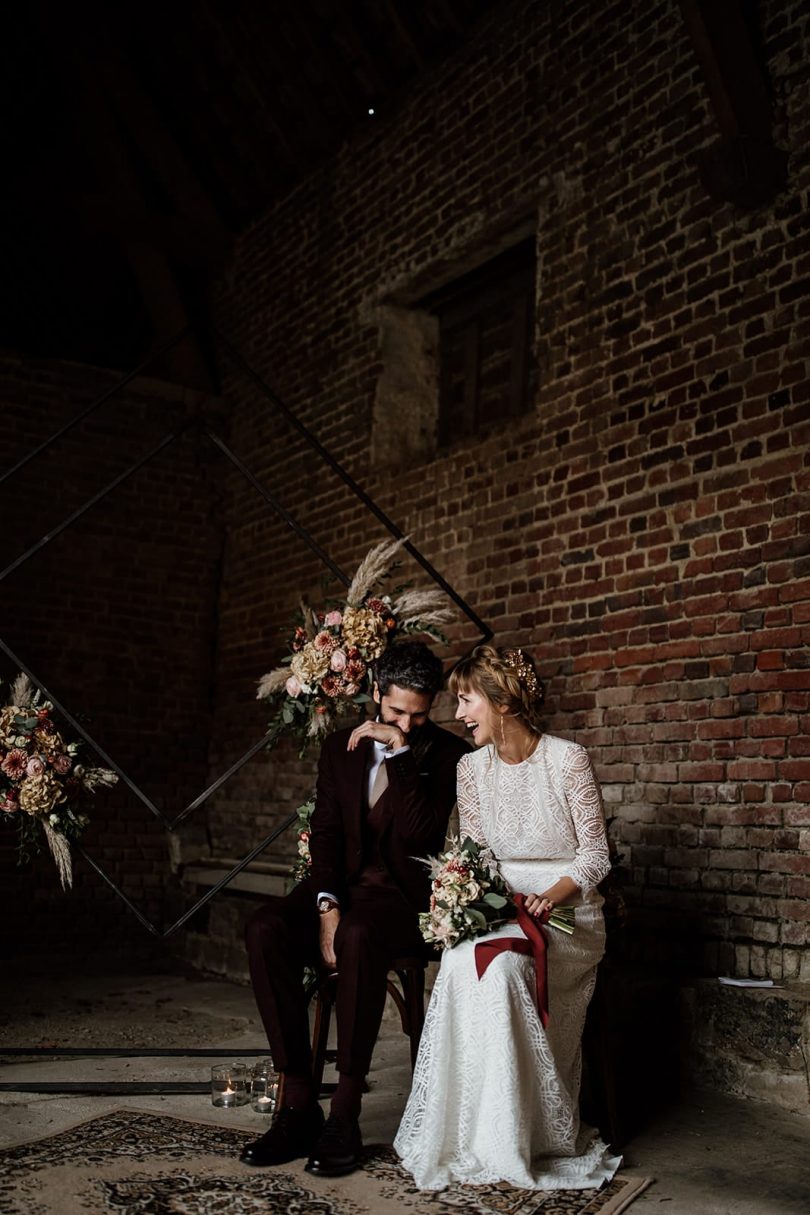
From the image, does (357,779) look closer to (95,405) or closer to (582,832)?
(582,832)

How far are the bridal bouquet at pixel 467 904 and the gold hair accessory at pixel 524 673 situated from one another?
50 cm

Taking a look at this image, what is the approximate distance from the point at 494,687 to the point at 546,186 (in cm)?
303

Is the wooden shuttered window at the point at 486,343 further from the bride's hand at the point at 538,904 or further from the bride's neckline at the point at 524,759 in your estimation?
the bride's hand at the point at 538,904

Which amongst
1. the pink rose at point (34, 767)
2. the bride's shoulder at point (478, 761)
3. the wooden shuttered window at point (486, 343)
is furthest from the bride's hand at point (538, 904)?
the wooden shuttered window at point (486, 343)

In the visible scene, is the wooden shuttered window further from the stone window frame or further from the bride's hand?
the bride's hand

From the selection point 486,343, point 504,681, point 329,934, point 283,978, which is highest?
point 486,343

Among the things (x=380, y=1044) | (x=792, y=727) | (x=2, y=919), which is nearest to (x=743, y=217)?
(x=792, y=727)

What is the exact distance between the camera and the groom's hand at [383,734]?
3607 millimetres

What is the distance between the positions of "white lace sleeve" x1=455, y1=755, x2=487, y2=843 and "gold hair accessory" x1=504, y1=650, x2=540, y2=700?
0.31m

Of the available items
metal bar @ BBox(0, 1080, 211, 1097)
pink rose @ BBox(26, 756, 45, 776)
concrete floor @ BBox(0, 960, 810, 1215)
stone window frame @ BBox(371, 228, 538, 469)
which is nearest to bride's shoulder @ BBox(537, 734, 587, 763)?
concrete floor @ BBox(0, 960, 810, 1215)

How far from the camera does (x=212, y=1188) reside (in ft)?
9.43

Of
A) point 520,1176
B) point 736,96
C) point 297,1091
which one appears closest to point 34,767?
point 297,1091

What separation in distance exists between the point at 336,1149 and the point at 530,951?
2.32 ft

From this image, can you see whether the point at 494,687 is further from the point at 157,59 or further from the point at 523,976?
the point at 157,59
